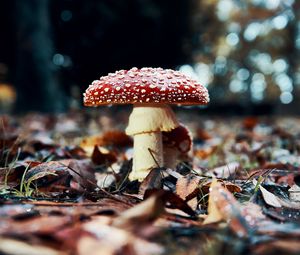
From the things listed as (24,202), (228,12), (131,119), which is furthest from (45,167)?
(228,12)

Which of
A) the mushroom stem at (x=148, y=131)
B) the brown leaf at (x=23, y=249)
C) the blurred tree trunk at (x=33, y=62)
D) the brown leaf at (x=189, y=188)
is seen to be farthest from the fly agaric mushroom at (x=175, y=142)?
the blurred tree trunk at (x=33, y=62)

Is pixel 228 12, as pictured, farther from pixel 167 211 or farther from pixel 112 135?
pixel 167 211

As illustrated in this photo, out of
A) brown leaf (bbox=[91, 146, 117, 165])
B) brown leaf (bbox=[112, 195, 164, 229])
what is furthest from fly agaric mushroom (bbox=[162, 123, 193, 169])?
brown leaf (bbox=[112, 195, 164, 229])

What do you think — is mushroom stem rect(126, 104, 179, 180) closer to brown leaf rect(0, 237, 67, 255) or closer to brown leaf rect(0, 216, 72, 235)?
brown leaf rect(0, 216, 72, 235)

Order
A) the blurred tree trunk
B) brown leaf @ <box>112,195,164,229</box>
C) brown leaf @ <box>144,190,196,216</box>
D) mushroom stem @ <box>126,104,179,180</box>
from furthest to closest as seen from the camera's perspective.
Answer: the blurred tree trunk → mushroom stem @ <box>126,104,179,180</box> → brown leaf @ <box>144,190,196,216</box> → brown leaf @ <box>112,195,164,229</box>

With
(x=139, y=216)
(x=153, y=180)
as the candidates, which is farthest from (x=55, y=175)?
(x=139, y=216)

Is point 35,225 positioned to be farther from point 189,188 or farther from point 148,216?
point 189,188
